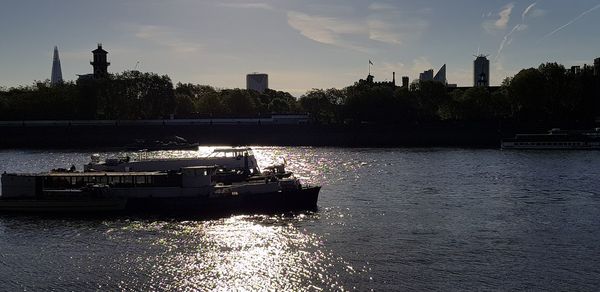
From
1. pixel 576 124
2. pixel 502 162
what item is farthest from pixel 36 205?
pixel 576 124

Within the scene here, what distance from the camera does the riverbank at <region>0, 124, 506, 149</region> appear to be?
172 metres

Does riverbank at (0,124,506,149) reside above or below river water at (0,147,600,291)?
above

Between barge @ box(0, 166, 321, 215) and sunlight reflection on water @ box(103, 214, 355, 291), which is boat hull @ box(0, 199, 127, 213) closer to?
barge @ box(0, 166, 321, 215)

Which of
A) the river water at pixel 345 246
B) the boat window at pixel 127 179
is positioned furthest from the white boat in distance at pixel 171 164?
the boat window at pixel 127 179

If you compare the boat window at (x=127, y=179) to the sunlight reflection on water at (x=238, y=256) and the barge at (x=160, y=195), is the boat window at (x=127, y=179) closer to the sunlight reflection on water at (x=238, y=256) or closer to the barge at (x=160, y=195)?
the barge at (x=160, y=195)

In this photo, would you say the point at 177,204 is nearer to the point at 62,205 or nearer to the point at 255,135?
the point at 62,205

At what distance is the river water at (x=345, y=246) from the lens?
36281mm

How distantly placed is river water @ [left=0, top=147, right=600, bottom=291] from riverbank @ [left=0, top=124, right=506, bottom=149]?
333 ft

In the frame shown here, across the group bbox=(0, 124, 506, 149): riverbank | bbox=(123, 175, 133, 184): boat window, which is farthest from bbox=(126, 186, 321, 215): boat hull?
bbox=(0, 124, 506, 149): riverbank

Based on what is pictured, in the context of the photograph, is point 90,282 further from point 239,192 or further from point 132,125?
point 132,125

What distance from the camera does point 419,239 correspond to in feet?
150

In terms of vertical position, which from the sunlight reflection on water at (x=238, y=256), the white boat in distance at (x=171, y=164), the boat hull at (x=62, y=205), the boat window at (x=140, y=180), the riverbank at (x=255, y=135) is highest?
the riverbank at (x=255, y=135)

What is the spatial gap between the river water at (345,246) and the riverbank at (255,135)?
102 m

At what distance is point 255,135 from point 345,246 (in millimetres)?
140288
